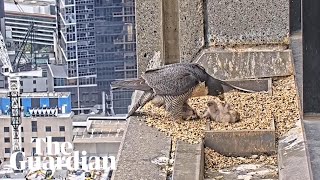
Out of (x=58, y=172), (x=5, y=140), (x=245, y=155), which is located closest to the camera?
(x=245, y=155)

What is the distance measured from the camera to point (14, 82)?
22391 mm

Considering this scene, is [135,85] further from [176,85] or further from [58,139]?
[58,139]

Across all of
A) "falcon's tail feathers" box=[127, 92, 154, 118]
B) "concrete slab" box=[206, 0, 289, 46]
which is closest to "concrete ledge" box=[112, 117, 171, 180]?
"falcon's tail feathers" box=[127, 92, 154, 118]

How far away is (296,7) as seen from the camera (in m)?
6.05

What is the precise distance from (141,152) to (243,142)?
1.60ft

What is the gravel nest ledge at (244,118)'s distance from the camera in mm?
4312

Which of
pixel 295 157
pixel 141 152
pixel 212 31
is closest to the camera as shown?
pixel 295 157

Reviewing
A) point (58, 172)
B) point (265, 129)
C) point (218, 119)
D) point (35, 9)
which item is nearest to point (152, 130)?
point (218, 119)

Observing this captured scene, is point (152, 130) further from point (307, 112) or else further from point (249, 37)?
point (249, 37)

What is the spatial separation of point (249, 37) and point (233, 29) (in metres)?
0.12

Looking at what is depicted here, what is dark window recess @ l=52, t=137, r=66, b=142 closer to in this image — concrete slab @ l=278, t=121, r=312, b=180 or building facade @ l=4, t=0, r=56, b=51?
building facade @ l=4, t=0, r=56, b=51

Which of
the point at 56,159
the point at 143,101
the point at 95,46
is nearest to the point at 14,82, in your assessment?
the point at 95,46

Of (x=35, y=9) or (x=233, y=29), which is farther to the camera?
(x=35, y=9)

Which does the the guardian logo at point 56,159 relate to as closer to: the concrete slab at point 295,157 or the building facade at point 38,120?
the building facade at point 38,120
